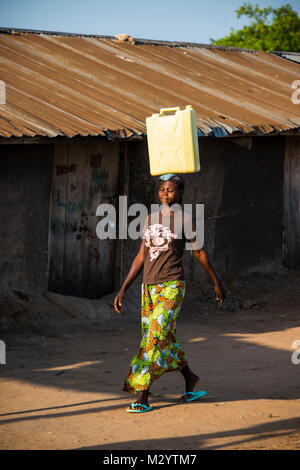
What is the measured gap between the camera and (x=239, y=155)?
11.0 meters

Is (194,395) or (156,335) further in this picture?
(194,395)

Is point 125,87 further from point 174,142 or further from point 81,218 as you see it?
point 174,142

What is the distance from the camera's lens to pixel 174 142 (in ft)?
19.8

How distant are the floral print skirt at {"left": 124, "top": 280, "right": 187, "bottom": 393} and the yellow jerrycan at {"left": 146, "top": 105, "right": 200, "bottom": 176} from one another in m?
1.07

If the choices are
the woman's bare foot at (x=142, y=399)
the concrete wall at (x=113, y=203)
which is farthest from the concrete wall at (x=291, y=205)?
the woman's bare foot at (x=142, y=399)

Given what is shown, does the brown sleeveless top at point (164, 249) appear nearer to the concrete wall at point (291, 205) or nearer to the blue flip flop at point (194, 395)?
the blue flip flop at point (194, 395)

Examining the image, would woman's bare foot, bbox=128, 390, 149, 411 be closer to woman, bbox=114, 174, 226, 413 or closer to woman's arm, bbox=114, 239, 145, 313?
woman, bbox=114, 174, 226, 413

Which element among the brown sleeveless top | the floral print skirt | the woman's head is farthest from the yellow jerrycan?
the floral print skirt

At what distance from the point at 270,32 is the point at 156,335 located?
2515 centimetres

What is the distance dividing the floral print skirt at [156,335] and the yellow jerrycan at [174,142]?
1.07m

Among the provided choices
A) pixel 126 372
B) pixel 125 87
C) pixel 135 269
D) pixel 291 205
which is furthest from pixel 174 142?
pixel 291 205

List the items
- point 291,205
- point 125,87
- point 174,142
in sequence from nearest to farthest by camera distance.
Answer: point 174,142
point 125,87
point 291,205

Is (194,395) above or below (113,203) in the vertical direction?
below

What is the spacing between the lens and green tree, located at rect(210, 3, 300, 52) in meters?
27.5
